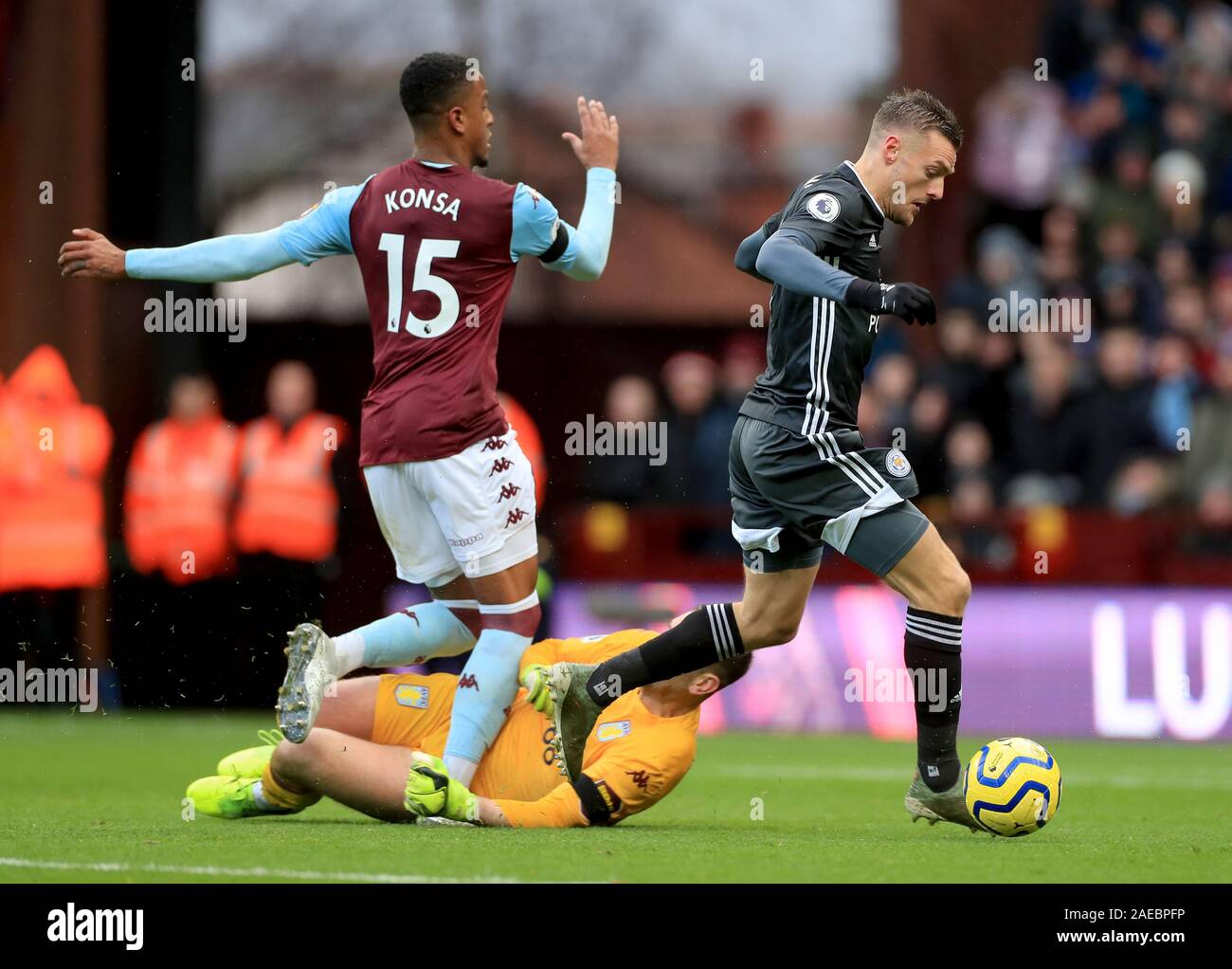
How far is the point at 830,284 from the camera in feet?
18.6

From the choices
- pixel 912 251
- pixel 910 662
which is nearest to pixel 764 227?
pixel 910 662

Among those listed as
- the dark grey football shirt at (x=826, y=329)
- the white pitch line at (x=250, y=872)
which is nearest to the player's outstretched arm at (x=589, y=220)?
the dark grey football shirt at (x=826, y=329)

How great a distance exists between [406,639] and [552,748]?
60cm

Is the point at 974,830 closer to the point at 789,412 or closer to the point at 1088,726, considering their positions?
the point at 789,412

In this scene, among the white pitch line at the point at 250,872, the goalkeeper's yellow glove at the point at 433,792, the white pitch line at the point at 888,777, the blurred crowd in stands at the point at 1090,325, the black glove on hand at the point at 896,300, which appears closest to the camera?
the white pitch line at the point at 250,872

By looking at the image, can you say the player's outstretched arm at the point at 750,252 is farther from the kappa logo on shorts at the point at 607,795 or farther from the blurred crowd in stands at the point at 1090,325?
the blurred crowd in stands at the point at 1090,325

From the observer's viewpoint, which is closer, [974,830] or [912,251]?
[974,830]

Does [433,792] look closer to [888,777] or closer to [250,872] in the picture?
[250,872]

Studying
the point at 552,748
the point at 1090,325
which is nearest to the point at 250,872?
the point at 552,748

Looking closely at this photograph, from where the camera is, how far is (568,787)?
238 inches

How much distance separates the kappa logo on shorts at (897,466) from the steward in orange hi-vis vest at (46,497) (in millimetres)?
7159

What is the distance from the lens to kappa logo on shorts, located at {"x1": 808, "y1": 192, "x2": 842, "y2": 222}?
6059mm

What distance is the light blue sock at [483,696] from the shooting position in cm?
614
